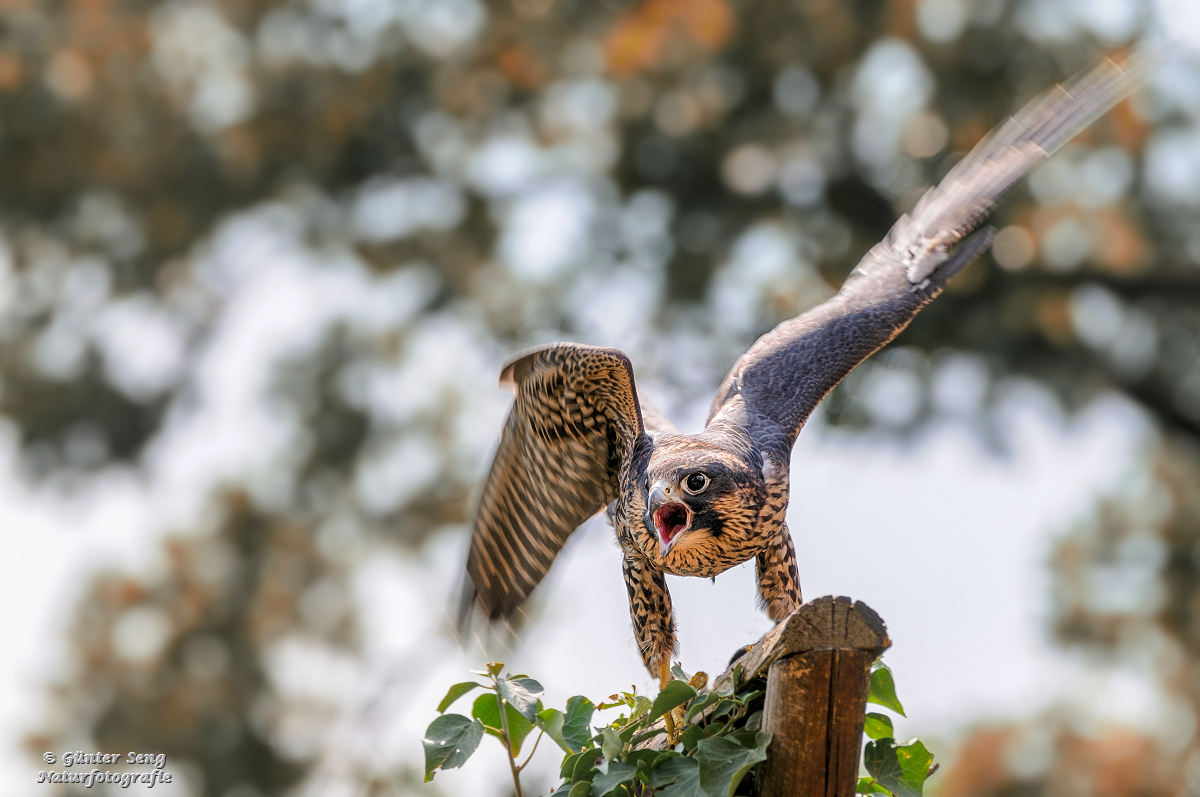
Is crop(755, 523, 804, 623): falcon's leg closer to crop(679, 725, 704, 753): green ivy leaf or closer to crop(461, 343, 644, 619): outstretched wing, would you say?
crop(461, 343, 644, 619): outstretched wing

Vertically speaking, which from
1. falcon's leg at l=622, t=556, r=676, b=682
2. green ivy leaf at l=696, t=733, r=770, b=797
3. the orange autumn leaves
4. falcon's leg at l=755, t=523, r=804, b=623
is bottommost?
green ivy leaf at l=696, t=733, r=770, b=797

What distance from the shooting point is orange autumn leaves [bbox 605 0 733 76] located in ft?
22.7

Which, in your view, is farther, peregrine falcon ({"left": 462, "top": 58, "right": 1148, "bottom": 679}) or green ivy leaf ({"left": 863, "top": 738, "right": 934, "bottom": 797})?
peregrine falcon ({"left": 462, "top": 58, "right": 1148, "bottom": 679})

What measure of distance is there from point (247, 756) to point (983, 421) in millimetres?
5623

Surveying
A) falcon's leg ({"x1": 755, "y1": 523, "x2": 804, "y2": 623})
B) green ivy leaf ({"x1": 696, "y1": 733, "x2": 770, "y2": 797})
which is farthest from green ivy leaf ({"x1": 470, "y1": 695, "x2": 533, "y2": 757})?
falcon's leg ({"x1": 755, "y1": 523, "x2": 804, "y2": 623})

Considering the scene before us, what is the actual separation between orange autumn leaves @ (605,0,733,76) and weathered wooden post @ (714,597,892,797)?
6.14 m

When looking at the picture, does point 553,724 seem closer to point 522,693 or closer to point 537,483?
point 522,693

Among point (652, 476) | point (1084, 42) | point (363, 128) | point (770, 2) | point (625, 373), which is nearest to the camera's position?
point (652, 476)

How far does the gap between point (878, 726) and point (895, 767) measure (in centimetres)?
11

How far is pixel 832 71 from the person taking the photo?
23.6 feet

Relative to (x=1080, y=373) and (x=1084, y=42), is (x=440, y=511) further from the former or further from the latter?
(x=1084, y=42)

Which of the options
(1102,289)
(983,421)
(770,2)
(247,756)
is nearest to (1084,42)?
(1102,289)

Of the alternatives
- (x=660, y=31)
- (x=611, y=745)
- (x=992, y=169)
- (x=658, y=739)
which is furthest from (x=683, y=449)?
(x=660, y=31)

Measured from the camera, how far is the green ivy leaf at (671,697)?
1661mm
